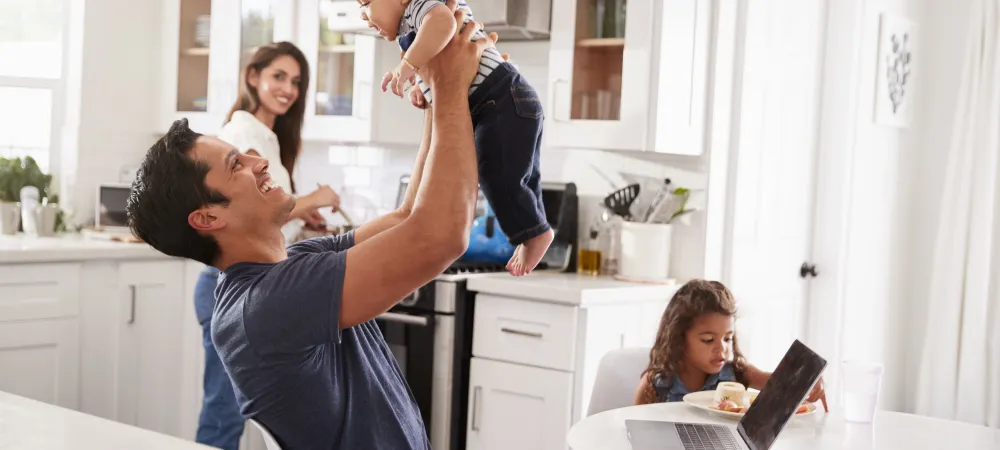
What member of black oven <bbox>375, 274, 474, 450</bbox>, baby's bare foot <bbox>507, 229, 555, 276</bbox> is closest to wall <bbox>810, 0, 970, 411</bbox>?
black oven <bbox>375, 274, 474, 450</bbox>

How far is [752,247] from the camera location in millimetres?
3908

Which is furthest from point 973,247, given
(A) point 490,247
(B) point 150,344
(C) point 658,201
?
(B) point 150,344

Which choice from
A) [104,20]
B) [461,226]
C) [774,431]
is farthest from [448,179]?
[104,20]

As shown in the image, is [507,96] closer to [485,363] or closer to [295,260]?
[295,260]

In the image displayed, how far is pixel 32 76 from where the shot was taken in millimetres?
4707

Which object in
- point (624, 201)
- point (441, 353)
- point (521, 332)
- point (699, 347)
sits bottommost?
point (441, 353)

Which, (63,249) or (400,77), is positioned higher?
(400,77)

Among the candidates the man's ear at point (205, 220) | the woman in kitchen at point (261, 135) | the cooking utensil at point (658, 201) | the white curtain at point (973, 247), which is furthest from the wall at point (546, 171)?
the man's ear at point (205, 220)

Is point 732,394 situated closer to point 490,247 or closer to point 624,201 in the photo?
point 624,201

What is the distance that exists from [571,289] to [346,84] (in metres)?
1.45

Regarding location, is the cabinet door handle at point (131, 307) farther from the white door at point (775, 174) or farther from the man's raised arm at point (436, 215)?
the man's raised arm at point (436, 215)

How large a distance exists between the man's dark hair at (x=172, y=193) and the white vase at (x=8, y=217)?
3.02m

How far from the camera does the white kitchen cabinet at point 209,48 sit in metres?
4.42

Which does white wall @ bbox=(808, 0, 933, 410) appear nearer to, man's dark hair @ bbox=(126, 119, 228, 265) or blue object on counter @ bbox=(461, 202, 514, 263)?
blue object on counter @ bbox=(461, 202, 514, 263)
